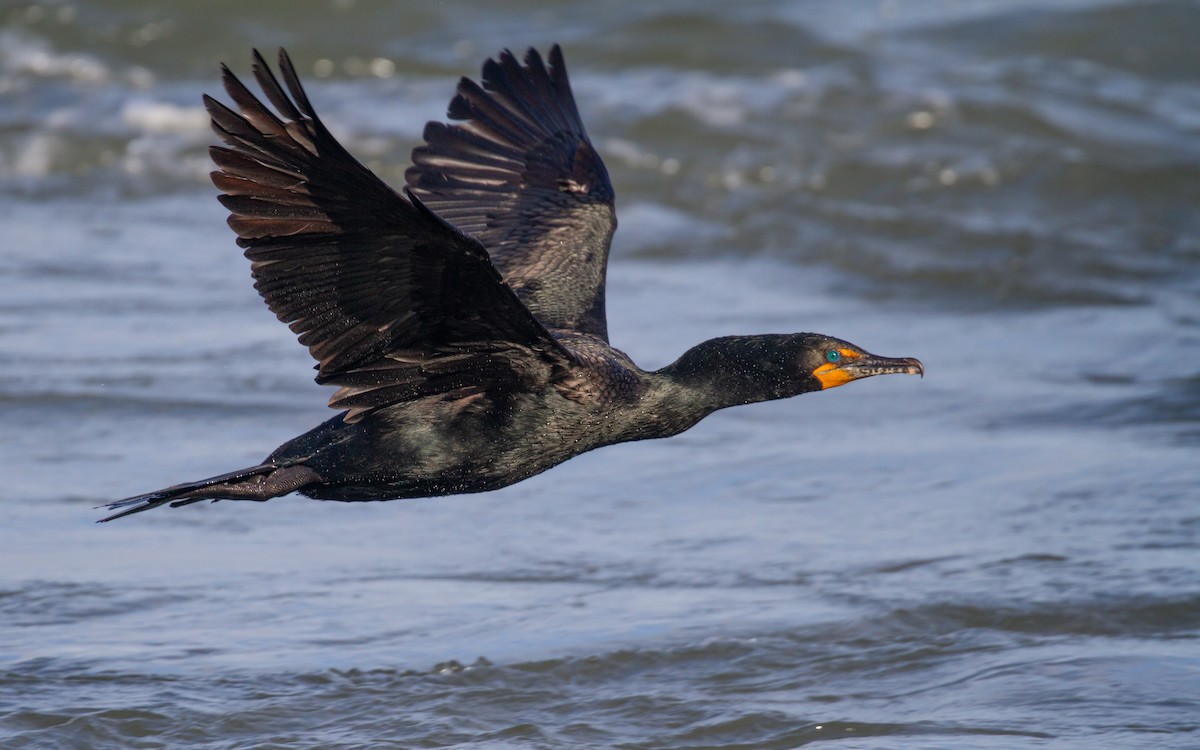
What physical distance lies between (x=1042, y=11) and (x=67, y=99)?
9527 millimetres

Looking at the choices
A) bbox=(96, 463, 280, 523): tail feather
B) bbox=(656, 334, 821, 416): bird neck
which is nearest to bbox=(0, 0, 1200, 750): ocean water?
bbox=(96, 463, 280, 523): tail feather

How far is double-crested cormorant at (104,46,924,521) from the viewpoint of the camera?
4.24 metres

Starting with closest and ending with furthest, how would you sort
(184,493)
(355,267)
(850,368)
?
(355,267), (184,493), (850,368)

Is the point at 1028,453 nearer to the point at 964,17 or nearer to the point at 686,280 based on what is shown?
the point at 686,280

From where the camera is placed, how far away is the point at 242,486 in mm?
4883

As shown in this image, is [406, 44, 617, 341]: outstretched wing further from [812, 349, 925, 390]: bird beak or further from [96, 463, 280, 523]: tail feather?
[96, 463, 280, 523]: tail feather

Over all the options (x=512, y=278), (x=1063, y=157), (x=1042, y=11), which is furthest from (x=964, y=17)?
(x=512, y=278)

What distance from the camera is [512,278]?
595 centimetres

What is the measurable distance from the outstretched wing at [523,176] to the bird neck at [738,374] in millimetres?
850

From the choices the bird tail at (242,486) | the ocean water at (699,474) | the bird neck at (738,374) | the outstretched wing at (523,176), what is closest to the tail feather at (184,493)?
the bird tail at (242,486)

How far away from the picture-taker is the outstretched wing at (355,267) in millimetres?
4145

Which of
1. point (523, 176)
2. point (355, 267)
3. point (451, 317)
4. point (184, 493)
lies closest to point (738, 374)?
point (451, 317)

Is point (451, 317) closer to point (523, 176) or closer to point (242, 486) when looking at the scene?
point (242, 486)

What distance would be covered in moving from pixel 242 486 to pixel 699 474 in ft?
9.03
